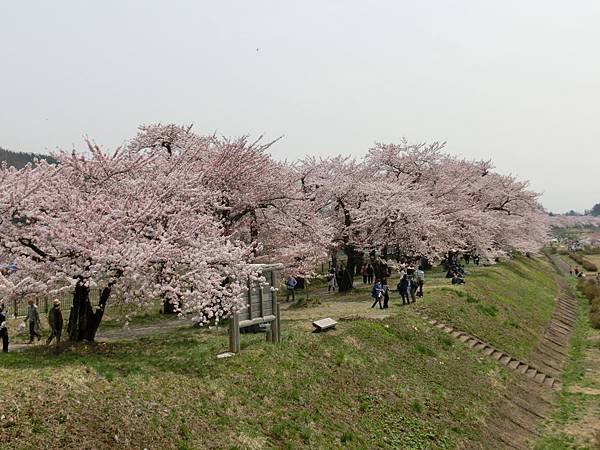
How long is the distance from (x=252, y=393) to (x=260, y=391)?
0.94ft

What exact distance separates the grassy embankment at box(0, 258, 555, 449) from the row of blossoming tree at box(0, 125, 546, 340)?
5.61 feet

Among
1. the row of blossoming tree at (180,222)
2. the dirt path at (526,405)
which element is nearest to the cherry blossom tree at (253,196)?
the row of blossoming tree at (180,222)

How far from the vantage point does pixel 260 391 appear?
14031 millimetres

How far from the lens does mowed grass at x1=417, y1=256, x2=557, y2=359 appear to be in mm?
26625

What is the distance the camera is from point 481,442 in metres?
16.4

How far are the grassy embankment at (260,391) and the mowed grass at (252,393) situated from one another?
0.03 meters

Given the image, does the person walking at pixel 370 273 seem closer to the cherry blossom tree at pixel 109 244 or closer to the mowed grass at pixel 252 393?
the mowed grass at pixel 252 393

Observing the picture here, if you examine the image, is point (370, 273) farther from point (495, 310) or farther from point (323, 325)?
point (323, 325)

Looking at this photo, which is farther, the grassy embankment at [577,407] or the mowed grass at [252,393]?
the grassy embankment at [577,407]

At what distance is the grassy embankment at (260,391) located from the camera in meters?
10.3

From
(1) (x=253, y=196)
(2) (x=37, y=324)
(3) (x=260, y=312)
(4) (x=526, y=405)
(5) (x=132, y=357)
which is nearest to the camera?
(5) (x=132, y=357)

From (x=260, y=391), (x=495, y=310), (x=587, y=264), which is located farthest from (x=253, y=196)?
(x=587, y=264)

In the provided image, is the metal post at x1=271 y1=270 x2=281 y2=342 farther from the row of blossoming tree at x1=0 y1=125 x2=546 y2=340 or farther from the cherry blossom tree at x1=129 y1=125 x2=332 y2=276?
the cherry blossom tree at x1=129 y1=125 x2=332 y2=276

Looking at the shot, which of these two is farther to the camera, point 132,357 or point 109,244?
point 132,357
